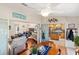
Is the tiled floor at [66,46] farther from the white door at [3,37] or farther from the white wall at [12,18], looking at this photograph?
the white door at [3,37]

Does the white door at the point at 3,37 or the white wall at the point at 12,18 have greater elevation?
the white wall at the point at 12,18

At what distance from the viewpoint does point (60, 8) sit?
1.47 meters

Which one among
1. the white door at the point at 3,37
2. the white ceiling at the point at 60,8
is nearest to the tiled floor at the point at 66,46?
the white ceiling at the point at 60,8

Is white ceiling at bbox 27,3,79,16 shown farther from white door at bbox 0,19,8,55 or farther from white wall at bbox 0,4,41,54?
white door at bbox 0,19,8,55

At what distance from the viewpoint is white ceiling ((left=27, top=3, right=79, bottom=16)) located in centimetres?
145

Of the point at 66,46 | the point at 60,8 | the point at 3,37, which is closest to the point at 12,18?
the point at 3,37

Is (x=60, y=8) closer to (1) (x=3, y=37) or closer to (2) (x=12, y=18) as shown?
(2) (x=12, y=18)

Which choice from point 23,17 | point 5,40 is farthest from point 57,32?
point 5,40

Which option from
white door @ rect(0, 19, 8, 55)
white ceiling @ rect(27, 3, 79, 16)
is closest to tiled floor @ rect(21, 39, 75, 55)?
white ceiling @ rect(27, 3, 79, 16)

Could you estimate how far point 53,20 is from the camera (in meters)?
1.46

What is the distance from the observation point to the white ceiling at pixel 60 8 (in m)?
1.45

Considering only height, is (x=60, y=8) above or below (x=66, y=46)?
above

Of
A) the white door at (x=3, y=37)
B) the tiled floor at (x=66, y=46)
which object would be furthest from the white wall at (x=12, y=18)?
the tiled floor at (x=66, y=46)
